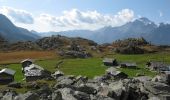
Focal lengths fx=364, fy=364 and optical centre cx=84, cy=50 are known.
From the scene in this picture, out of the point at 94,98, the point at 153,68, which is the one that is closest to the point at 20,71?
the point at 153,68

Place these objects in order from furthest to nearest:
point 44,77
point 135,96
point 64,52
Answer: point 64,52
point 44,77
point 135,96

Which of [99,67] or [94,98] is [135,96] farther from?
[99,67]

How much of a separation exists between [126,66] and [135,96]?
7687cm

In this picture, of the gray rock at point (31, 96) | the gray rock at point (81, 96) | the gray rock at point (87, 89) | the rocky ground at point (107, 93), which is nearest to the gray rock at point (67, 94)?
the rocky ground at point (107, 93)

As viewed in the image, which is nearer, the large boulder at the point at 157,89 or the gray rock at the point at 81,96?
the gray rock at the point at 81,96

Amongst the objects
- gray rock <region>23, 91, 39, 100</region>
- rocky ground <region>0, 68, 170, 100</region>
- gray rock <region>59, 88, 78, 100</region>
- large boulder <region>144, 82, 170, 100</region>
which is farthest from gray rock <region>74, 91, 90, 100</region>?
large boulder <region>144, 82, 170, 100</region>

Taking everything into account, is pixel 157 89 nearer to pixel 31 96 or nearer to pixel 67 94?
pixel 67 94

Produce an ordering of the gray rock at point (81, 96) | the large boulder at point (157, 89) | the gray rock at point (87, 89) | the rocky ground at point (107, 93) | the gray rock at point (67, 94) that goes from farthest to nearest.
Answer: the gray rock at point (87, 89) → the large boulder at point (157, 89) → the rocky ground at point (107, 93) → the gray rock at point (81, 96) → the gray rock at point (67, 94)

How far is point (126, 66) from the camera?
128 metres

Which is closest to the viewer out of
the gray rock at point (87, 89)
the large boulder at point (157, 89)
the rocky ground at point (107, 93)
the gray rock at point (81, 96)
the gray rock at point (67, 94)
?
the gray rock at point (67, 94)

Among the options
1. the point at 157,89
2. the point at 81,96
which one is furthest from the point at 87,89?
the point at 157,89

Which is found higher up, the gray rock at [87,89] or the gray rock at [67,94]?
the gray rock at [67,94]

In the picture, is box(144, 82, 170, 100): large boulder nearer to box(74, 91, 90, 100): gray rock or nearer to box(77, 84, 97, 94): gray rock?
box(77, 84, 97, 94): gray rock

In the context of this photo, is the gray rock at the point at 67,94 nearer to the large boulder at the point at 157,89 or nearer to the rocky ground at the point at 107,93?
the rocky ground at the point at 107,93
